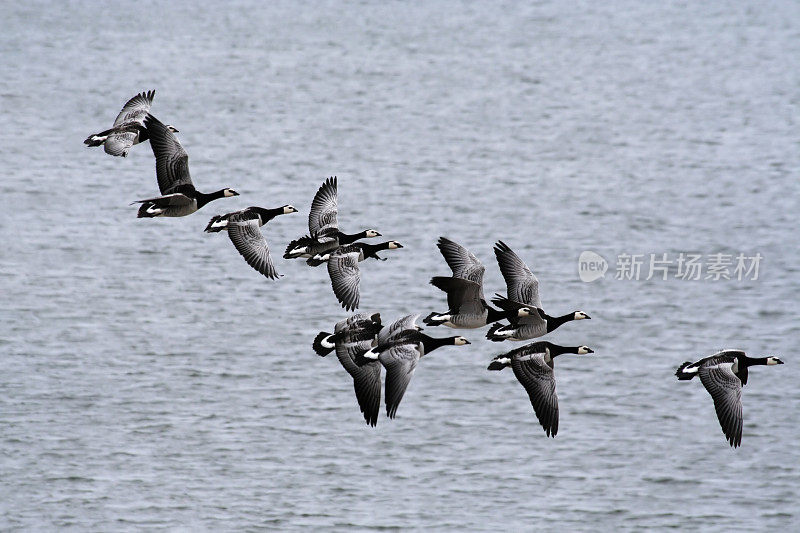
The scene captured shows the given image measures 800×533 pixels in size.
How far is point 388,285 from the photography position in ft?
153

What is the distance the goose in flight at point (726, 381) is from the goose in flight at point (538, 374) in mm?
1978

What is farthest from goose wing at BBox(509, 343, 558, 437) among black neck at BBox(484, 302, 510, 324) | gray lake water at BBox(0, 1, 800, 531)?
gray lake water at BBox(0, 1, 800, 531)

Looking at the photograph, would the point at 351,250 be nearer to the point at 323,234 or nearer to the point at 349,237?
the point at 323,234

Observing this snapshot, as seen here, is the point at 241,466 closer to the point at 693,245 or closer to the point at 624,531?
the point at 624,531

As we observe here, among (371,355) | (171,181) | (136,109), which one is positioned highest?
(136,109)

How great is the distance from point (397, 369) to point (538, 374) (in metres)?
2.43

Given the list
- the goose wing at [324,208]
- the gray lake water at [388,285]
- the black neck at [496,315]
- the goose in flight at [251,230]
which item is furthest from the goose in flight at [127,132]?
the gray lake water at [388,285]

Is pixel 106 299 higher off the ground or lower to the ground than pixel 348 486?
higher

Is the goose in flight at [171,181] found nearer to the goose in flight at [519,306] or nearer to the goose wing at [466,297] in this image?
the goose wing at [466,297]

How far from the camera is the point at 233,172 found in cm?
6159

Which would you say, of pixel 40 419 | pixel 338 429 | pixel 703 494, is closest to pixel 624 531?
pixel 703 494

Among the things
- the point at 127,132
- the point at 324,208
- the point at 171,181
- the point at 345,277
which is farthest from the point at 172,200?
the point at 324,208

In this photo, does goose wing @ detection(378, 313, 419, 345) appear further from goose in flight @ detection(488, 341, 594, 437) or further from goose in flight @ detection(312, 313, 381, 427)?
goose in flight @ detection(488, 341, 594, 437)

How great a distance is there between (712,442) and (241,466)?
13433 mm
